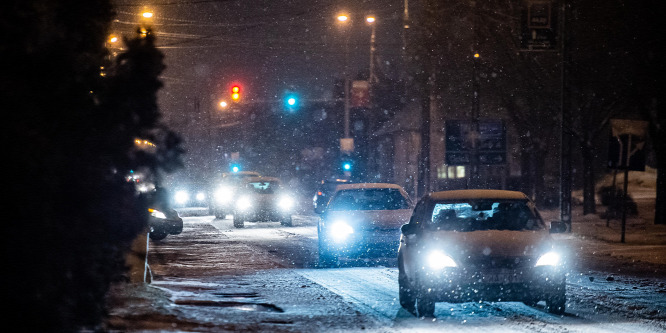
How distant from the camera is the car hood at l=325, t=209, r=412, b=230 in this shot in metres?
17.3

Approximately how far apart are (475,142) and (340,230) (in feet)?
34.4

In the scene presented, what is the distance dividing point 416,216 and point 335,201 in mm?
6007

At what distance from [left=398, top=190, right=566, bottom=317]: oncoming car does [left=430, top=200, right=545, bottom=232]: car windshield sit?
22 mm

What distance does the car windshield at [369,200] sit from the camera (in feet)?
60.0

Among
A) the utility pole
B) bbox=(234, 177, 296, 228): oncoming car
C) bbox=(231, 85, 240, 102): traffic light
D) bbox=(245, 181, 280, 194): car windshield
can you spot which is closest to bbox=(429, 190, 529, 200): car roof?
the utility pole

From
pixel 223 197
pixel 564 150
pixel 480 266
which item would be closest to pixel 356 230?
pixel 480 266

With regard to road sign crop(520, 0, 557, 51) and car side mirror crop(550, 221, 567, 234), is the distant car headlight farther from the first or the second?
car side mirror crop(550, 221, 567, 234)

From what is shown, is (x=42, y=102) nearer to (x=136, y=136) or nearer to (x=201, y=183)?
(x=136, y=136)

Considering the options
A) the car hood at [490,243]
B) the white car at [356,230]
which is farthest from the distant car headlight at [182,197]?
the car hood at [490,243]

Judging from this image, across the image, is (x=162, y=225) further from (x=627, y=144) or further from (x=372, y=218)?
(x=627, y=144)

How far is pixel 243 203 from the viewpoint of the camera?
1280 inches

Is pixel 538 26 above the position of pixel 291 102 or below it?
above

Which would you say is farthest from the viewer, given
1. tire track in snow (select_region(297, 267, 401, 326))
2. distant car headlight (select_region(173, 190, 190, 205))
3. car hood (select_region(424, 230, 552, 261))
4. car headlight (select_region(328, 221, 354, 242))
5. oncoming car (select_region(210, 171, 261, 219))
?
distant car headlight (select_region(173, 190, 190, 205))

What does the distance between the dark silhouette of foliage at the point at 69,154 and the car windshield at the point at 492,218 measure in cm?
454
